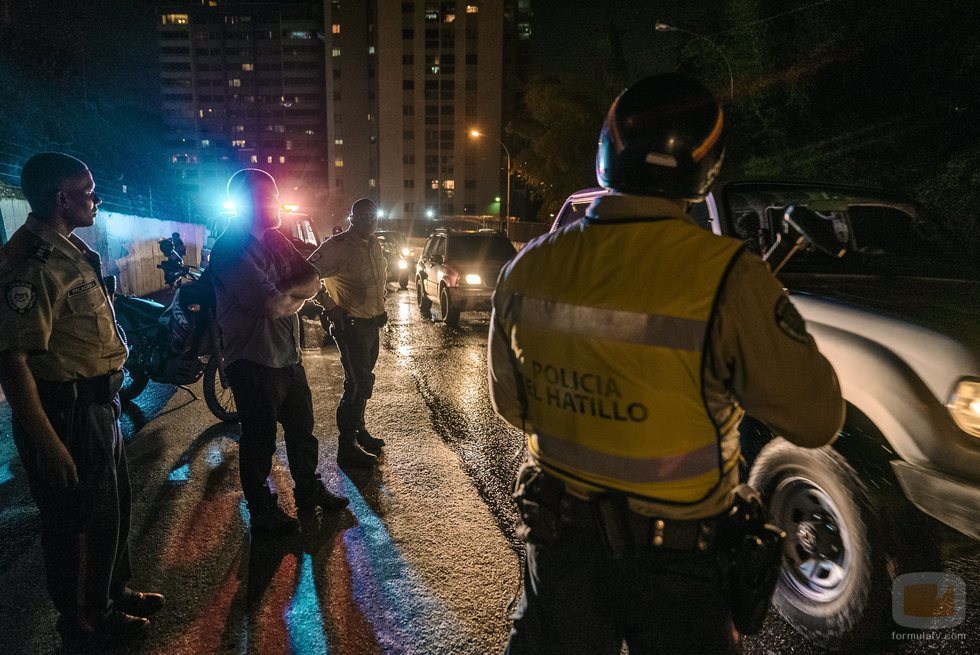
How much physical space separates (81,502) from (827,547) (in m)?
3.24

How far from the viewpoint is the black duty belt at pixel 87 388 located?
243cm

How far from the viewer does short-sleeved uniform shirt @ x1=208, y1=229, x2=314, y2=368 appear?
11.1 ft

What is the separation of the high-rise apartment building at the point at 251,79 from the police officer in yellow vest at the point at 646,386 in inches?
3960

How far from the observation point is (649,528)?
1.35 metres

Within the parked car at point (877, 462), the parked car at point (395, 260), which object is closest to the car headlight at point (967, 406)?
the parked car at point (877, 462)

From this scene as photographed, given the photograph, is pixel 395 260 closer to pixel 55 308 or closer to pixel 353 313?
pixel 353 313

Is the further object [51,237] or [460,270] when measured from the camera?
[460,270]

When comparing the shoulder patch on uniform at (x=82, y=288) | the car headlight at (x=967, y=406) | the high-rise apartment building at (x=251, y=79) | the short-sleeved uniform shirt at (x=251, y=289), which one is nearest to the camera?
the car headlight at (x=967, y=406)

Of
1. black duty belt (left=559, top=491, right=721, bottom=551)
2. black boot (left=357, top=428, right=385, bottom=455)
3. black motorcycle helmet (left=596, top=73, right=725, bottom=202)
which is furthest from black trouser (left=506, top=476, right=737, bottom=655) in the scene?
black boot (left=357, top=428, right=385, bottom=455)

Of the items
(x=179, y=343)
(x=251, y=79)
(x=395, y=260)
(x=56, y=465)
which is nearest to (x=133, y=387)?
(x=179, y=343)

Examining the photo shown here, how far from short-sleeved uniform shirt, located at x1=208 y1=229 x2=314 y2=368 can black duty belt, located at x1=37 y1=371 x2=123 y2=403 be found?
32.8 inches

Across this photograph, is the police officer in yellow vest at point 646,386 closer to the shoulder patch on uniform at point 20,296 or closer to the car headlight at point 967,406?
the car headlight at point 967,406

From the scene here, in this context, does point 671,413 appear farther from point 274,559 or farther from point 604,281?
point 274,559

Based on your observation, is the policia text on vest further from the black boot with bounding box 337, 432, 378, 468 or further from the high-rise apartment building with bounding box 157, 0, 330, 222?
the high-rise apartment building with bounding box 157, 0, 330, 222
